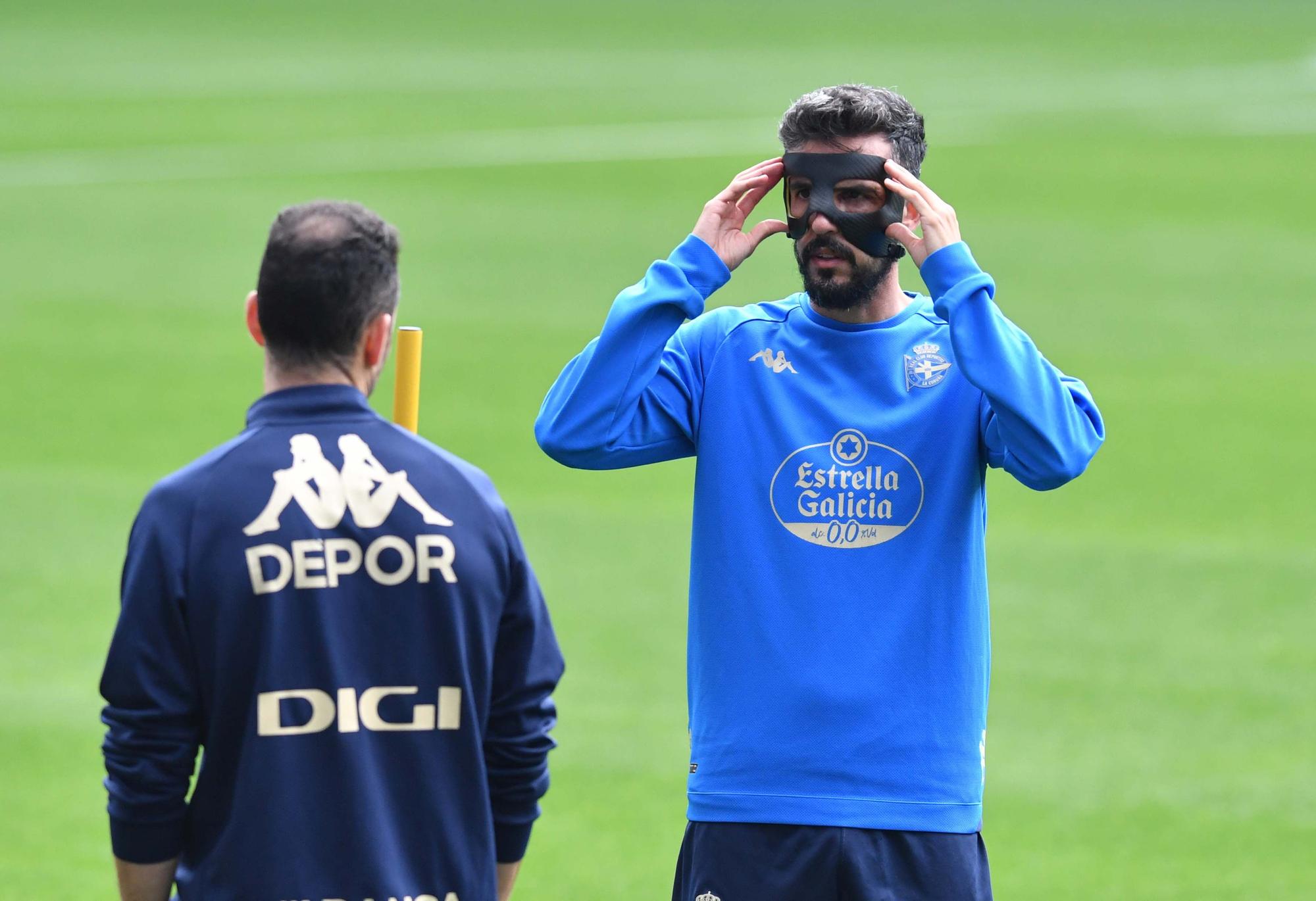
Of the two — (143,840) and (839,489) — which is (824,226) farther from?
(143,840)

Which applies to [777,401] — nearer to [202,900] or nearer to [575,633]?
[202,900]

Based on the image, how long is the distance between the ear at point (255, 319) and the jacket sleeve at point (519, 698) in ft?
1.81

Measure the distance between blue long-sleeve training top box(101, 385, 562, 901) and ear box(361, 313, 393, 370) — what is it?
86mm

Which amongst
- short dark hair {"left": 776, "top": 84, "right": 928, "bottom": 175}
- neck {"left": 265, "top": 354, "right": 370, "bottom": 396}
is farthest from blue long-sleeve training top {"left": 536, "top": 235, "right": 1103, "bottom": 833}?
neck {"left": 265, "top": 354, "right": 370, "bottom": 396}

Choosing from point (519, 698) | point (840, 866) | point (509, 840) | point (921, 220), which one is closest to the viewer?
point (519, 698)

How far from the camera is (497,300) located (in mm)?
18188

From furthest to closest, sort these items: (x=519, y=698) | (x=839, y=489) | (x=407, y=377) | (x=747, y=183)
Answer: (x=747, y=183)
(x=839, y=489)
(x=407, y=377)
(x=519, y=698)

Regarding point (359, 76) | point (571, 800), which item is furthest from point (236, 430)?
point (359, 76)

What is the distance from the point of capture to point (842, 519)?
4.18 metres

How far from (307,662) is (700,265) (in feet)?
5.06

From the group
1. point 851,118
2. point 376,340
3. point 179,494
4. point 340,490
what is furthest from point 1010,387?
point 179,494

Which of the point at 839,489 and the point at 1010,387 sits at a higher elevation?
the point at 1010,387

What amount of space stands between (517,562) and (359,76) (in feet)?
98.5

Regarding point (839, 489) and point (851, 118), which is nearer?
point (839, 489)
